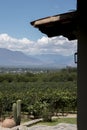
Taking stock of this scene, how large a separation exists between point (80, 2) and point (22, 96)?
18.6 m

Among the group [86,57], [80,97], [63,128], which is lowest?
[63,128]

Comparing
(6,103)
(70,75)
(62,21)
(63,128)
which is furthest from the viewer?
(70,75)

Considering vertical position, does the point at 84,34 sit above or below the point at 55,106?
above

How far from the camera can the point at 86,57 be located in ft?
20.7

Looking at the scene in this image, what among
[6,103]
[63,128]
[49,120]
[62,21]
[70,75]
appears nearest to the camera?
[62,21]

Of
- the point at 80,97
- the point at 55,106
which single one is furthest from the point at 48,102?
the point at 80,97

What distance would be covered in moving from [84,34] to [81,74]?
2.07 feet

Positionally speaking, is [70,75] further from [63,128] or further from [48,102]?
[63,128]

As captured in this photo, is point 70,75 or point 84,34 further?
point 70,75

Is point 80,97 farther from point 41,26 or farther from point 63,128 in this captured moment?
point 63,128

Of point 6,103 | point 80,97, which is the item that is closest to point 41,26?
point 80,97

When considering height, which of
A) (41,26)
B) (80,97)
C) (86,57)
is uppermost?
(41,26)

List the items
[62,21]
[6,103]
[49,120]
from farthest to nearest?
1. [6,103]
2. [49,120]
3. [62,21]

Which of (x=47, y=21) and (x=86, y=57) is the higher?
(x=47, y=21)
